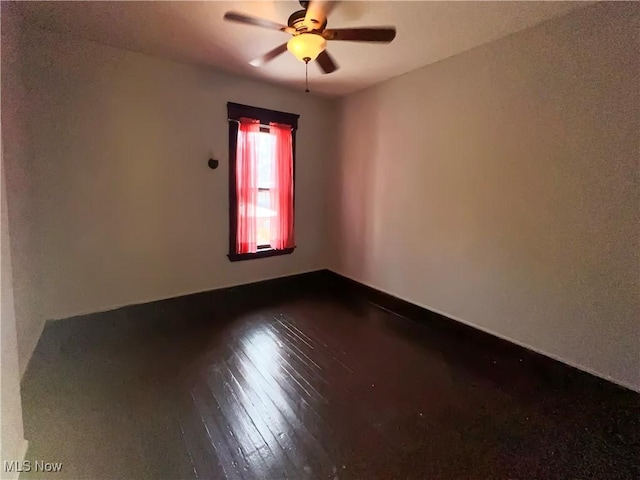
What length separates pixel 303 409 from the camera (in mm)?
1934

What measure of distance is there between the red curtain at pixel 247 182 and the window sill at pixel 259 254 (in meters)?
0.06

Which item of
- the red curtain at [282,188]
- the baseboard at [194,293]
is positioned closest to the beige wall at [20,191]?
the baseboard at [194,293]

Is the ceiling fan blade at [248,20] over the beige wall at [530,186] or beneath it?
over

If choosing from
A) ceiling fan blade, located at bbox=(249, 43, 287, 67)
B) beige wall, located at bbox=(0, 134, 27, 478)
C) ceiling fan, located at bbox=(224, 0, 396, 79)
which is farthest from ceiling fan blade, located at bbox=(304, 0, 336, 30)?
beige wall, located at bbox=(0, 134, 27, 478)

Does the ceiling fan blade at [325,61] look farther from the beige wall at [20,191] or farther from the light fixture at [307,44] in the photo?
the beige wall at [20,191]

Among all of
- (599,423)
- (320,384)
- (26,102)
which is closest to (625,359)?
(599,423)

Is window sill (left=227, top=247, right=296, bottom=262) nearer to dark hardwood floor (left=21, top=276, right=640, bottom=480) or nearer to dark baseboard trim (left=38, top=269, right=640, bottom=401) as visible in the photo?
dark baseboard trim (left=38, top=269, right=640, bottom=401)

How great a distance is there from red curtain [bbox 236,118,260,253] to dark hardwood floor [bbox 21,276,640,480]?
115 centimetres

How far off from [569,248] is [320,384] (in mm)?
2031

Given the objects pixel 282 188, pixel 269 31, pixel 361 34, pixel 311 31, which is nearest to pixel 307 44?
pixel 311 31

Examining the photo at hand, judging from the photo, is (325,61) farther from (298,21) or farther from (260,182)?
(260,182)

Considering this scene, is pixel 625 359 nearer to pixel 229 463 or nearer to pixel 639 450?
pixel 639 450

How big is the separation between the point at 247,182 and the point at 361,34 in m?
2.12

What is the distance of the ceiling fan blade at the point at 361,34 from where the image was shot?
188cm
